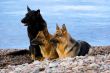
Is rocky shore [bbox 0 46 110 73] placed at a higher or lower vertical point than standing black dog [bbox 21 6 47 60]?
lower

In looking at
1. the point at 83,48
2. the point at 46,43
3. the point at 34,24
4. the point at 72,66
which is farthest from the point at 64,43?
the point at 72,66

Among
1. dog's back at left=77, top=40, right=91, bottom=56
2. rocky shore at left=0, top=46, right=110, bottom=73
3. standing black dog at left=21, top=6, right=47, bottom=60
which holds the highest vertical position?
standing black dog at left=21, top=6, right=47, bottom=60

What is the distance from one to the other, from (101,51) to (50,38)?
4.02m

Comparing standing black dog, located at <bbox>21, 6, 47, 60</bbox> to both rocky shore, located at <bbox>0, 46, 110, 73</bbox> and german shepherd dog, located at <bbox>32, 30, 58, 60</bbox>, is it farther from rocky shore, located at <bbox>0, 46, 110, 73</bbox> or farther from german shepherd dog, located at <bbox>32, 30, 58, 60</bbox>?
rocky shore, located at <bbox>0, 46, 110, 73</bbox>

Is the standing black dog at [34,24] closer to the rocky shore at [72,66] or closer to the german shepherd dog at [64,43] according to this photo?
the german shepherd dog at [64,43]

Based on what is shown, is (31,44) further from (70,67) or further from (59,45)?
(70,67)

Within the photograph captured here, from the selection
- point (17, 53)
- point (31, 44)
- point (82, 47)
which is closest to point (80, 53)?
point (82, 47)

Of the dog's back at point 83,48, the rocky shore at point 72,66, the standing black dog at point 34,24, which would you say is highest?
the standing black dog at point 34,24

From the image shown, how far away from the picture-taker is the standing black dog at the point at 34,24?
56.9 feet

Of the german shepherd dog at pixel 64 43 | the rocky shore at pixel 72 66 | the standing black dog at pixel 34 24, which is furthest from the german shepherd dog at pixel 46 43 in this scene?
the rocky shore at pixel 72 66

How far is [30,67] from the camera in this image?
1311 cm

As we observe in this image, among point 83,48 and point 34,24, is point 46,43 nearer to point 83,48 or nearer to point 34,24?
point 83,48

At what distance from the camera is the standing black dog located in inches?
683

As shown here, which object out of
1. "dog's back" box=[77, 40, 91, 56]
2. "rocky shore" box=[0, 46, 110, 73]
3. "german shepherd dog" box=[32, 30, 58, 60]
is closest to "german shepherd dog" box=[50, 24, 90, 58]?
"dog's back" box=[77, 40, 91, 56]
